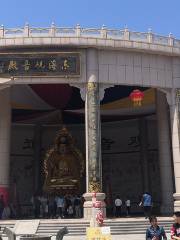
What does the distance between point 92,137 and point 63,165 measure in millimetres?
7162

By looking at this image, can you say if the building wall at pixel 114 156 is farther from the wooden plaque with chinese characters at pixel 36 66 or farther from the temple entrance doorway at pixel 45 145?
the wooden plaque with chinese characters at pixel 36 66

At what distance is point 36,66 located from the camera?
62.9ft

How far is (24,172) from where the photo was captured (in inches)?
1120

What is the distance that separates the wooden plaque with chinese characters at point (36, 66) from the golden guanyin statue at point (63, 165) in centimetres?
758

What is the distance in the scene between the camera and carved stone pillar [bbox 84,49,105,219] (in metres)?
18.3

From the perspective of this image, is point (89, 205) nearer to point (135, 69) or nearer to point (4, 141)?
point (4, 141)

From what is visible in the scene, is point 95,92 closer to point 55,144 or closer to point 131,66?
point 131,66

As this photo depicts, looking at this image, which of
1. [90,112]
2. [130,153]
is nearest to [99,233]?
[90,112]

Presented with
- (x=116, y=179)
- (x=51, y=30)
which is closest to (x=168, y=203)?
(x=116, y=179)

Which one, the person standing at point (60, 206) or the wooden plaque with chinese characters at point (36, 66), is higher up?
the wooden plaque with chinese characters at point (36, 66)

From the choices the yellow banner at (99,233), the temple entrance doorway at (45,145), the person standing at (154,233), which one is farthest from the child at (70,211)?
the person standing at (154,233)

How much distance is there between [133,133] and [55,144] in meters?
6.26

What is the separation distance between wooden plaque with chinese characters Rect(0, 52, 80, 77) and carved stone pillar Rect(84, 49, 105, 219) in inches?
33.3

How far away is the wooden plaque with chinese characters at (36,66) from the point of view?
19125 mm
